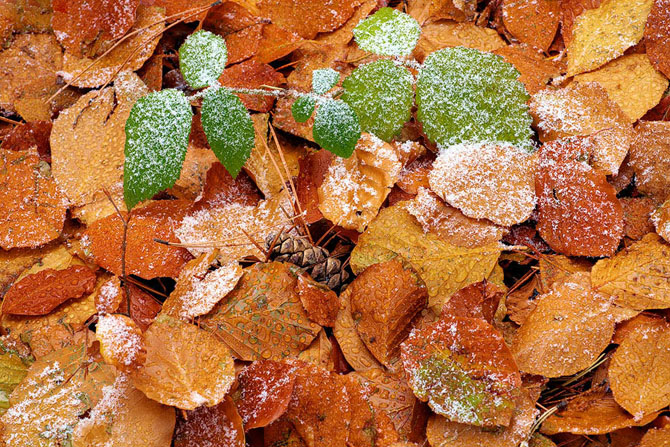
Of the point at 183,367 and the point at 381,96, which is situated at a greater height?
the point at 381,96

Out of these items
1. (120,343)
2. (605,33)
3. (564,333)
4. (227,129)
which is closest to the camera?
(120,343)

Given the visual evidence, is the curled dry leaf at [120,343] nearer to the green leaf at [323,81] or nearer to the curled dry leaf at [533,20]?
the green leaf at [323,81]

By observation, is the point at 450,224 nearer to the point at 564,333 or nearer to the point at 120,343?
the point at 564,333

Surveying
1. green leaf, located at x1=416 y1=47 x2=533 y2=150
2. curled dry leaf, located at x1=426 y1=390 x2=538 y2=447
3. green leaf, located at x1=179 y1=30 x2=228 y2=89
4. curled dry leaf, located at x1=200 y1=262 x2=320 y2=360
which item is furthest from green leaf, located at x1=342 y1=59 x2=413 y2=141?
curled dry leaf, located at x1=426 y1=390 x2=538 y2=447

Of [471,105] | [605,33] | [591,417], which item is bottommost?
[591,417]

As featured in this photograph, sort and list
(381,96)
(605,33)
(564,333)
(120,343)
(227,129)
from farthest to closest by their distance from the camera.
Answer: (605,33)
(381,96)
(227,129)
(564,333)
(120,343)

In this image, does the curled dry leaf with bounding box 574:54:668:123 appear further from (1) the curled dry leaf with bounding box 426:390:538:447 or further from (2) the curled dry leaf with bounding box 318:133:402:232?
(1) the curled dry leaf with bounding box 426:390:538:447

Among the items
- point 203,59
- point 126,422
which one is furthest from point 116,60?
point 126,422
